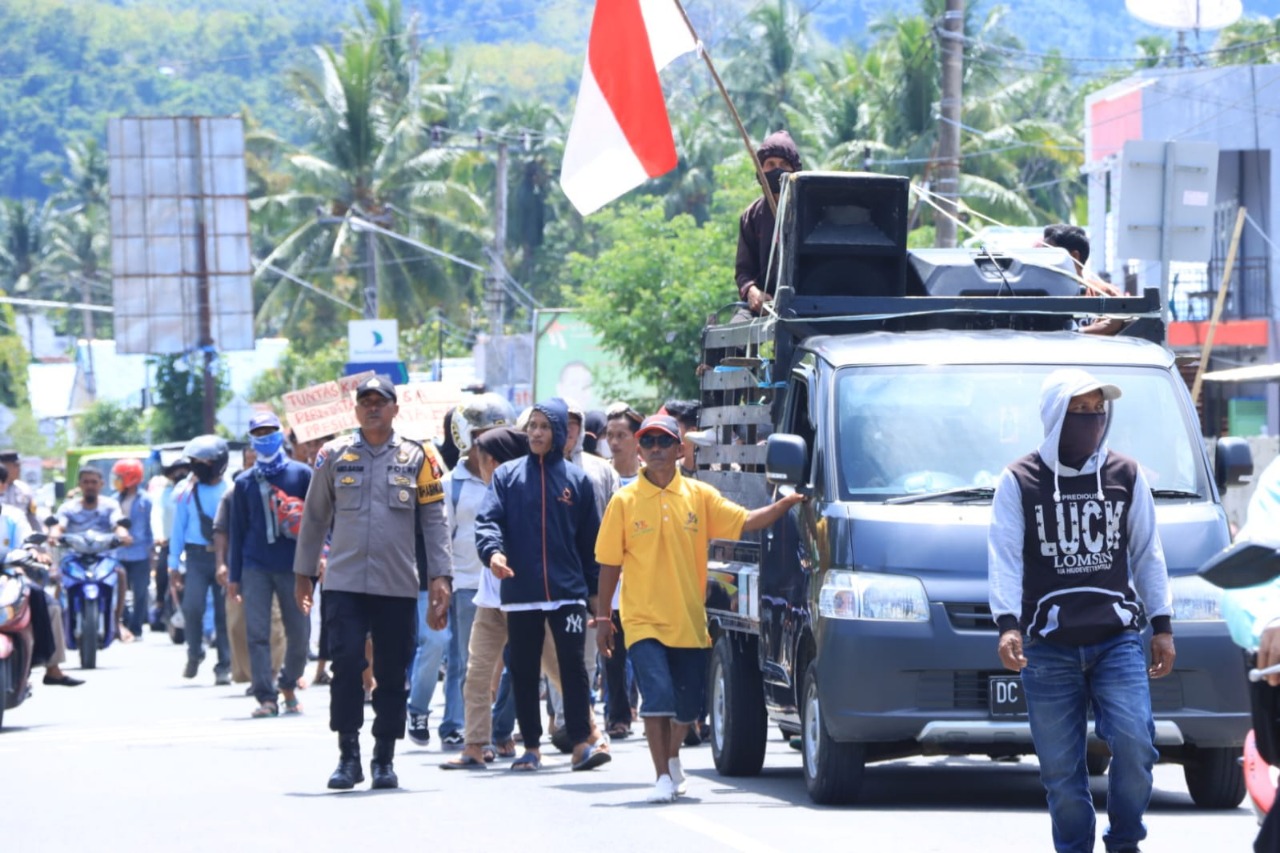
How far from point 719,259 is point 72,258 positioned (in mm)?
72334

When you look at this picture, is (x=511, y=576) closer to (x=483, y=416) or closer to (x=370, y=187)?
(x=483, y=416)

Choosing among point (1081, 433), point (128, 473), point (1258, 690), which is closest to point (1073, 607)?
point (1081, 433)

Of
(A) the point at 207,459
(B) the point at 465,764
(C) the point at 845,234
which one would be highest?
(C) the point at 845,234

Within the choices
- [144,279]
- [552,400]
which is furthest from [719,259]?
[552,400]

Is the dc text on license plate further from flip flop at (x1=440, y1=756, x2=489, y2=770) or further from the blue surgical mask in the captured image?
the blue surgical mask

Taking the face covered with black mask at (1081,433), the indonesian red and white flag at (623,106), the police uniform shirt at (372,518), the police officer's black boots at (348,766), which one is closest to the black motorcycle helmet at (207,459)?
the indonesian red and white flag at (623,106)

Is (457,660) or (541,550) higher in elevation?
(541,550)

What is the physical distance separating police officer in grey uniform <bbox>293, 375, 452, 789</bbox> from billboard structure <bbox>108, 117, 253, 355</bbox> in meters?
32.1

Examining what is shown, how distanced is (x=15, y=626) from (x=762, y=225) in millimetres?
5791

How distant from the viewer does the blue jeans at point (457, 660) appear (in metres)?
13.2

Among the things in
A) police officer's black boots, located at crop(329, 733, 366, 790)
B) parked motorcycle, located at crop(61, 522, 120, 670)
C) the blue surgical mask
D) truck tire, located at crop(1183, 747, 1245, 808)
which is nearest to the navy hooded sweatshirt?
police officer's black boots, located at crop(329, 733, 366, 790)

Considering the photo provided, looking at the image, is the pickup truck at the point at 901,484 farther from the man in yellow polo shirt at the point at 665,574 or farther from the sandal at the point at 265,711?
the sandal at the point at 265,711

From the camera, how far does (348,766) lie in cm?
1111

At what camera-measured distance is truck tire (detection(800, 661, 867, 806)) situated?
10016mm
